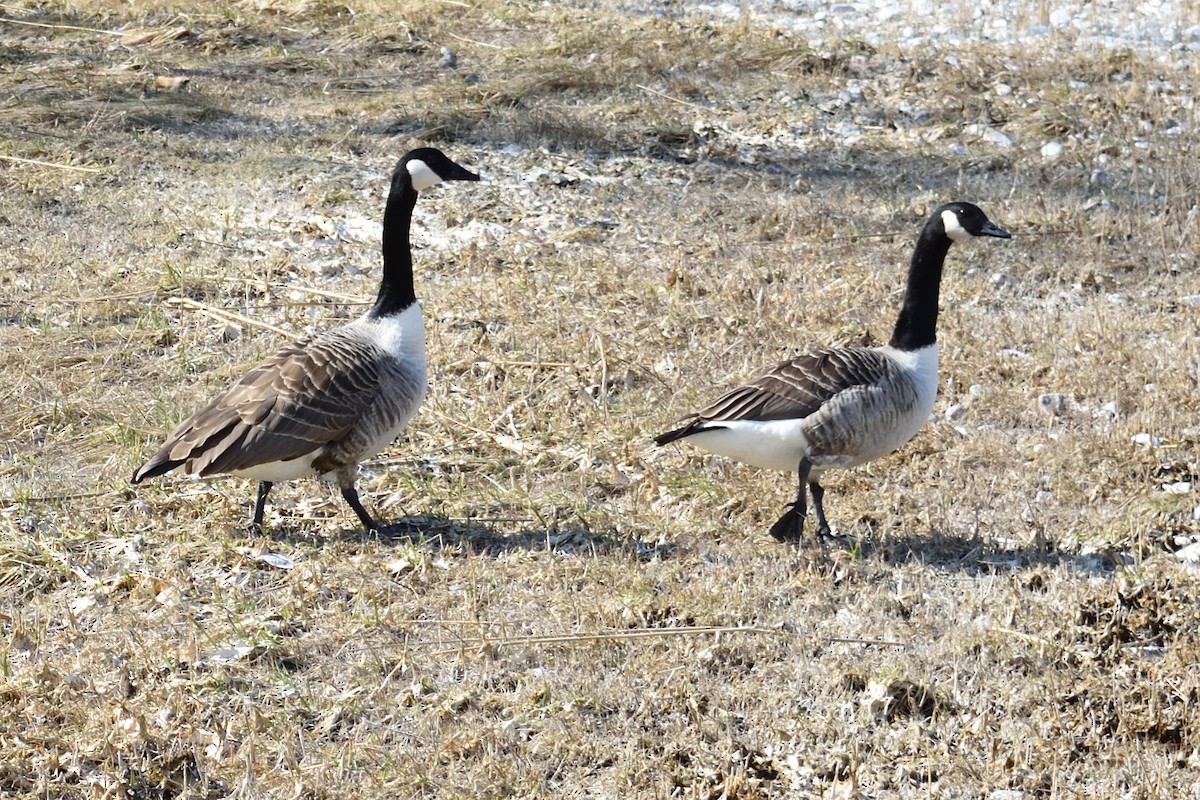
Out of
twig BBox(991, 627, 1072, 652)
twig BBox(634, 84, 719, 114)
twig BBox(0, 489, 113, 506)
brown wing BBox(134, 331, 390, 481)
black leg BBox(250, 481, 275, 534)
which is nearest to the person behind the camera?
twig BBox(991, 627, 1072, 652)

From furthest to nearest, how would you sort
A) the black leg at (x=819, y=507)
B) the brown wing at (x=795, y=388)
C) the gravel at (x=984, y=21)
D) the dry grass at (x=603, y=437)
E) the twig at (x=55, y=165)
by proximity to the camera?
the gravel at (x=984, y=21) < the twig at (x=55, y=165) < the black leg at (x=819, y=507) < the brown wing at (x=795, y=388) < the dry grass at (x=603, y=437)

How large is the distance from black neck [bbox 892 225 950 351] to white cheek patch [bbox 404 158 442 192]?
86.4 inches

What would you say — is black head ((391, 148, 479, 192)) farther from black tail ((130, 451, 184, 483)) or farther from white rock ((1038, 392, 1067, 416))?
white rock ((1038, 392, 1067, 416))

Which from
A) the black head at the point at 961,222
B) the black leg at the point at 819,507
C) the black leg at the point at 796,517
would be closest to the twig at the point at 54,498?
the black leg at the point at 796,517

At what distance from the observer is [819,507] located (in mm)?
5625

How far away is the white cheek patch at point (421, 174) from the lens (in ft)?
20.5

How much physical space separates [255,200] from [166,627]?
5.19 m

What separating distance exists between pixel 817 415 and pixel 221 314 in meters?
4.03

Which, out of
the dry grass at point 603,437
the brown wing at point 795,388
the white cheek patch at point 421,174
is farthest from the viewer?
the white cheek patch at point 421,174

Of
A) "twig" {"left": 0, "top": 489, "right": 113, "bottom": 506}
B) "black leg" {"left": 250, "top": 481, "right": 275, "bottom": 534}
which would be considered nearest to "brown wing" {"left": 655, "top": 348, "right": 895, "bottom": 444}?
"black leg" {"left": 250, "top": 481, "right": 275, "bottom": 534}

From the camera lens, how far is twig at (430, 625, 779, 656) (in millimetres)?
4895

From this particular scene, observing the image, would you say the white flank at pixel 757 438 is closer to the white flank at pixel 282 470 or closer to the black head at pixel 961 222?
the black head at pixel 961 222

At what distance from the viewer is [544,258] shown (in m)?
8.70

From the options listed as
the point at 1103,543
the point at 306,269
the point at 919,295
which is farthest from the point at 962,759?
the point at 306,269
